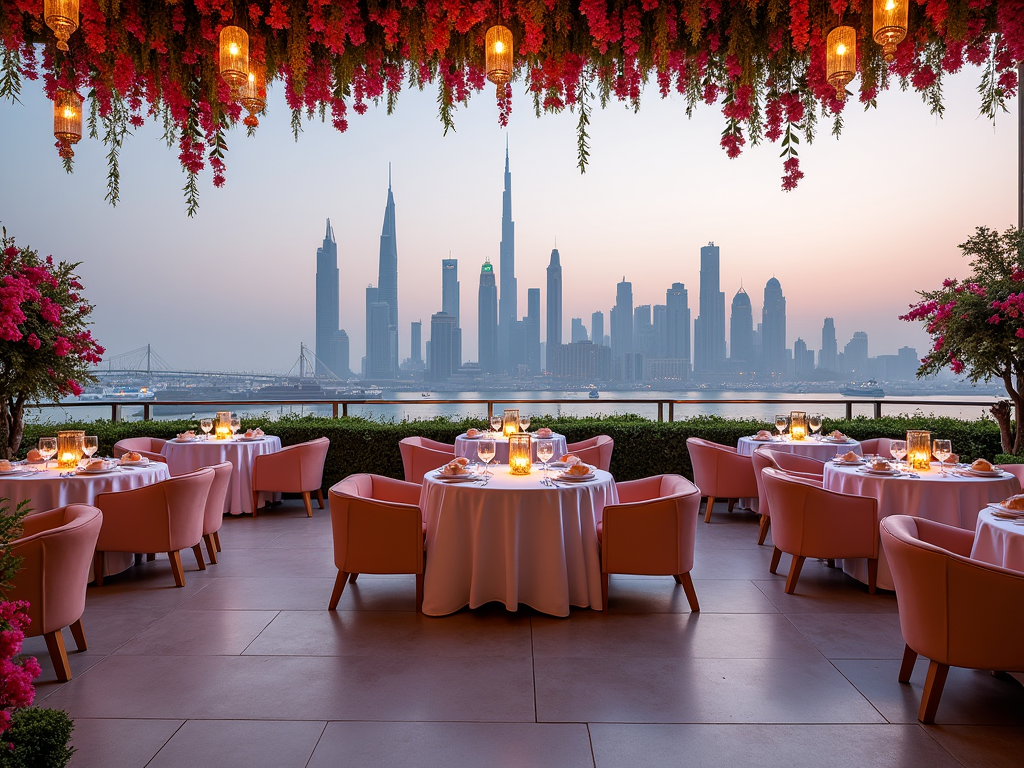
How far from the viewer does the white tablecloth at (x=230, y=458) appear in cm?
639

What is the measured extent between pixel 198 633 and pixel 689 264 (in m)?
32.5

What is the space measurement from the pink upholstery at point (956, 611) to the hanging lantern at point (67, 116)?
171 inches

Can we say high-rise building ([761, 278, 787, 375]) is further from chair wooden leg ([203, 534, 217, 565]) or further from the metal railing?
chair wooden leg ([203, 534, 217, 565])

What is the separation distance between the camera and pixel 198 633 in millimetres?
3438

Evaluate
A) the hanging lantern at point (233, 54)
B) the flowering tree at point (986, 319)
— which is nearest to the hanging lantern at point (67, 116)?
the hanging lantern at point (233, 54)

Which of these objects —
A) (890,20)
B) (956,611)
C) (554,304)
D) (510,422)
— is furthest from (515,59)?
(554,304)

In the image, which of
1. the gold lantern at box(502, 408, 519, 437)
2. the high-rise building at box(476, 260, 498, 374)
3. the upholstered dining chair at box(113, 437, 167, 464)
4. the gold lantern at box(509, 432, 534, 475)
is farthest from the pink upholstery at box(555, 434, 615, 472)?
the high-rise building at box(476, 260, 498, 374)

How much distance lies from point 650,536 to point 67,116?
12.6 ft

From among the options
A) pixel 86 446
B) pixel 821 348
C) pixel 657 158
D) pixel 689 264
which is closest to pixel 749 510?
pixel 86 446

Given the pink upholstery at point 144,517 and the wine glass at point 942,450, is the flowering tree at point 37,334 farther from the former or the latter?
the wine glass at point 942,450

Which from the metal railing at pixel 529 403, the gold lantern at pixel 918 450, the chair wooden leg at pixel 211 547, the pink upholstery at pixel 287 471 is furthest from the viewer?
the metal railing at pixel 529 403

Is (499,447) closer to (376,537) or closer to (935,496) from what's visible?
(376,537)

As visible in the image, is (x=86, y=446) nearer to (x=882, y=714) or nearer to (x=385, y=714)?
(x=385, y=714)

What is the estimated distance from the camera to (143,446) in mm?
6648
